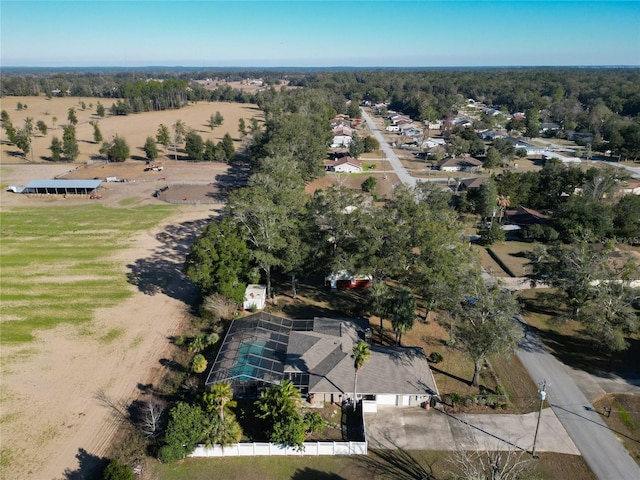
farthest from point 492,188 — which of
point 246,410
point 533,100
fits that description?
point 533,100

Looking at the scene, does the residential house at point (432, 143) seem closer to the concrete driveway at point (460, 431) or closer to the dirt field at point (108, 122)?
the dirt field at point (108, 122)

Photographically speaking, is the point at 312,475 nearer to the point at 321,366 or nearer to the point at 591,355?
the point at 321,366

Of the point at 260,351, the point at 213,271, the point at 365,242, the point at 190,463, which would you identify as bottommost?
the point at 190,463

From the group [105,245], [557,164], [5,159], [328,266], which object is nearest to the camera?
[328,266]

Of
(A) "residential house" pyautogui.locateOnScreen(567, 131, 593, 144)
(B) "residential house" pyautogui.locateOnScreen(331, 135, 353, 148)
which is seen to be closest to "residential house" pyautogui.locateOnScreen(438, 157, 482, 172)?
(B) "residential house" pyautogui.locateOnScreen(331, 135, 353, 148)

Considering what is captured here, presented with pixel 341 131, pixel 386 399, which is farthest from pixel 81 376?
pixel 341 131

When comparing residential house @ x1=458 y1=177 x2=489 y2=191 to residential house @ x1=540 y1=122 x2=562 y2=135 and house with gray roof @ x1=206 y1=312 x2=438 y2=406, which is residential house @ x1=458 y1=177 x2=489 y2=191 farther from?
residential house @ x1=540 y1=122 x2=562 y2=135

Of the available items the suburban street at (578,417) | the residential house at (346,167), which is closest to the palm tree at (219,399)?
the suburban street at (578,417)

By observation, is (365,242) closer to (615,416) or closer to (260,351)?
(260,351)
